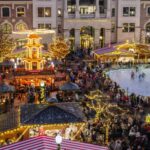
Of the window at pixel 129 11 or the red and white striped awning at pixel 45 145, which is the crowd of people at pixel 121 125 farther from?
the window at pixel 129 11

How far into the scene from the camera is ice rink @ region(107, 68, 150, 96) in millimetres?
46500

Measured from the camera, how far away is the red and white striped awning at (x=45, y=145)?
63.1 feet

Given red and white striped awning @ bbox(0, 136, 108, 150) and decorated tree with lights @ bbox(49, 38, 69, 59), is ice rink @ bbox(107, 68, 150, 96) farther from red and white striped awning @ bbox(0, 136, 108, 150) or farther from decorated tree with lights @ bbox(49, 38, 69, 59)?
red and white striped awning @ bbox(0, 136, 108, 150)

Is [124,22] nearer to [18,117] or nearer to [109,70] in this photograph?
[109,70]

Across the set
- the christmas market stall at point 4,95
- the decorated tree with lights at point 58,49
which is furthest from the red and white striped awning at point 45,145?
the decorated tree with lights at point 58,49

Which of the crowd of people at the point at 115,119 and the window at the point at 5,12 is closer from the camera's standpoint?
the crowd of people at the point at 115,119

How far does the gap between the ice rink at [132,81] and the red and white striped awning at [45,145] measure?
25.3 metres

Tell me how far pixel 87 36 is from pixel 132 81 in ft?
81.4

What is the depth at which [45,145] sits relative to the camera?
1933 centimetres

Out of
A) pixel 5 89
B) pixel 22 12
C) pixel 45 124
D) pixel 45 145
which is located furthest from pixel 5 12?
pixel 45 145

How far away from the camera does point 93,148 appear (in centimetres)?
1973

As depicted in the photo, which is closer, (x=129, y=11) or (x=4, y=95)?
(x=4, y=95)

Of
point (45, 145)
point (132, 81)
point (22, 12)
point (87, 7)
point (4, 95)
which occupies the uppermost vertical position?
point (87, 7)

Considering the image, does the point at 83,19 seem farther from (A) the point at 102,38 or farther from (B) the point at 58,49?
(B) the point at 58,49
